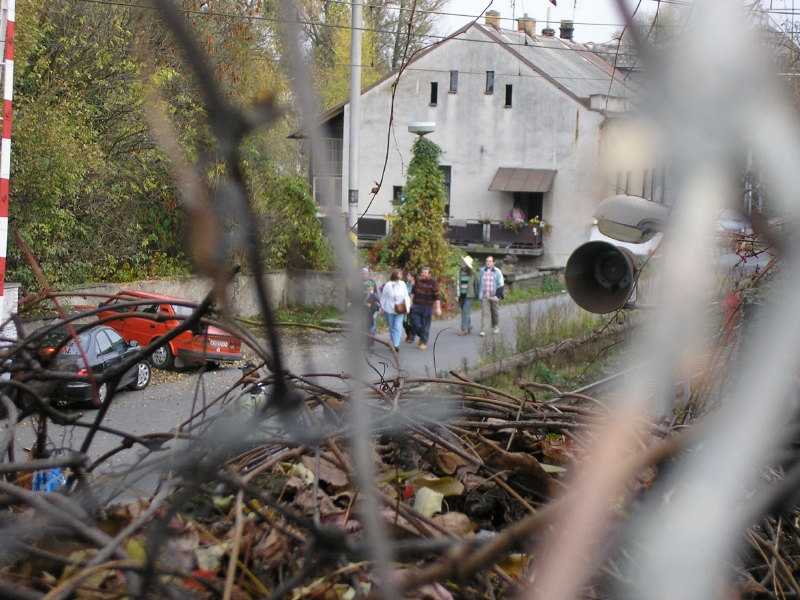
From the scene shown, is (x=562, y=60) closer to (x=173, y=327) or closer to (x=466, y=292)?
(x=173, y=327)

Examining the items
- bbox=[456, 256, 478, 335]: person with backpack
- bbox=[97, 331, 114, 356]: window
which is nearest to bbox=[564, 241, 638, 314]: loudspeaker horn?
bbox=[97, 331, 114, 356]: window

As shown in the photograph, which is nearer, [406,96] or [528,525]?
[528,525]

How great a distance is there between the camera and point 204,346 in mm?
1335

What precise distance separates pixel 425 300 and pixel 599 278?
13.9 m

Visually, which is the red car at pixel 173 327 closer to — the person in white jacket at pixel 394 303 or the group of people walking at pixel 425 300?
the group of people walking at pixel 425 300

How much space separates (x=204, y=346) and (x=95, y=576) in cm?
40

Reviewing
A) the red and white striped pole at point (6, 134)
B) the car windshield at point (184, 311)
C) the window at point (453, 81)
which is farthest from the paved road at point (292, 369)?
the window at point (453, 81)

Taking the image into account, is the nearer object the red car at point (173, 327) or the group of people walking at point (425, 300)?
the red car at point (173, 327)

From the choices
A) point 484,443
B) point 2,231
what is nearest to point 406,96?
point 2,231

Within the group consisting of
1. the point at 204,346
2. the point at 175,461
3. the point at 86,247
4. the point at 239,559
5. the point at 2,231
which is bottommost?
the point at 86,247

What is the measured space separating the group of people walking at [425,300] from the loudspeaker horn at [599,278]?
11.1 m

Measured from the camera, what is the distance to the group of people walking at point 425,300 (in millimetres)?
16156

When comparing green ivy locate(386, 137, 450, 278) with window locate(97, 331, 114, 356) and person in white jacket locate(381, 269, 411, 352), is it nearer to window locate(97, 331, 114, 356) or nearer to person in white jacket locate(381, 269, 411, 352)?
person in white jacket locate(381, 269, 411, 352)

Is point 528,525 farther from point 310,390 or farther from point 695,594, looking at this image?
point 310,390
